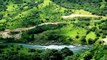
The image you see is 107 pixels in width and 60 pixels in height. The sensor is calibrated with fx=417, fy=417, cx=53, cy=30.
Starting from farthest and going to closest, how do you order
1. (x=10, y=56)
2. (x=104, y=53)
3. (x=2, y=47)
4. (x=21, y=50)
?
(x=2, y=47), (x=21, y=50), (x=10, y=56), (x=104, y=53)

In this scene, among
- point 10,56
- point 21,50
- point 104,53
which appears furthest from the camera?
point 21,50

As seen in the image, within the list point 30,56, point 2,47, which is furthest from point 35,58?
point 2,47

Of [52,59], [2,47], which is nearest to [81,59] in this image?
[52,59]

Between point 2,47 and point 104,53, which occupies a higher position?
point 104,53

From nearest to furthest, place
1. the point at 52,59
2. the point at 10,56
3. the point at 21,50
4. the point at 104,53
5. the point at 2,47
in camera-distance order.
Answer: the point at 104,53
the point at 52,59
the point at 10,56
the point at 21,50
the point at 2,47

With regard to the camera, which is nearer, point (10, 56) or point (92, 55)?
point (92, 55)

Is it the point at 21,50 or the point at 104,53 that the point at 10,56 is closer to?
the point at 21,50

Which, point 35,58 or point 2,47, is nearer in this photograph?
point 35,58

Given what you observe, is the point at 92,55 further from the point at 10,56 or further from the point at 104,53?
the point at 10,56

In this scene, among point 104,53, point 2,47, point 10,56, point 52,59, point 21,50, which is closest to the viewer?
point 104,53
